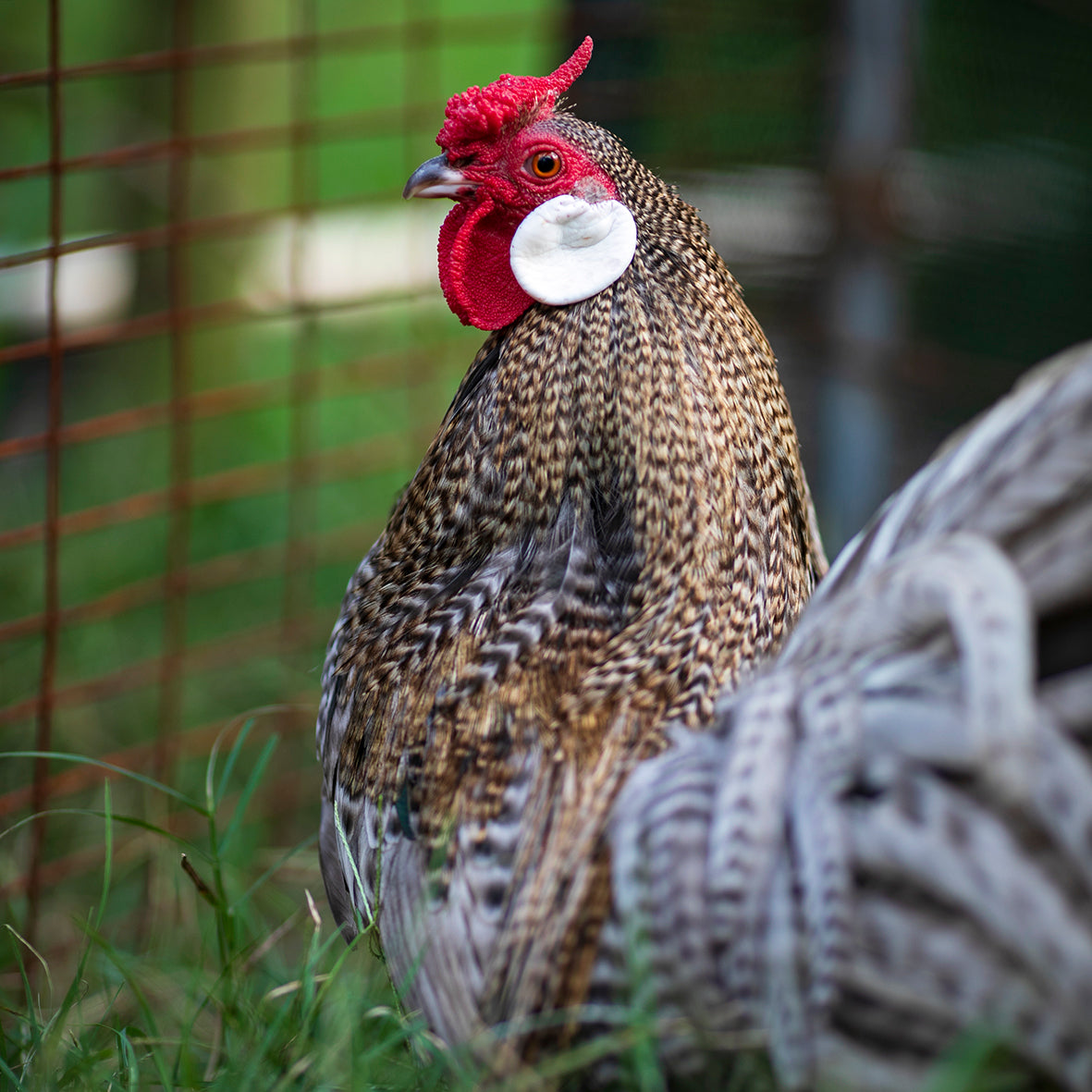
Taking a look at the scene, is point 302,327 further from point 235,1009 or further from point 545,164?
point 235,1009

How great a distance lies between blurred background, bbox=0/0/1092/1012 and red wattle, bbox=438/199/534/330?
1329 millimetres

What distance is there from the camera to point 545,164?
206 cm

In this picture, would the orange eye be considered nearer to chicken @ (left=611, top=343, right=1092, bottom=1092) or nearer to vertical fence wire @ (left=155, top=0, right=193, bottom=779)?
chicken @ (left=611, top=343, right=1092, bottom=1092)

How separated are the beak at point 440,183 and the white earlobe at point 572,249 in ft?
0.51

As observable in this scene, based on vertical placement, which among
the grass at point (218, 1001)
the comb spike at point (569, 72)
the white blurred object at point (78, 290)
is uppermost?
the comb spike at point (569, 72)

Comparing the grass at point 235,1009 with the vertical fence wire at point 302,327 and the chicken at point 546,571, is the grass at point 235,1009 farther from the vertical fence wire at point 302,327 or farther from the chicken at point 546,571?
the vertical fence wire at point 302,327

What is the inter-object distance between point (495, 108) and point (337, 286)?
385 cm

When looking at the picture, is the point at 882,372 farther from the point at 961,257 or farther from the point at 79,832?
the point at 79,832

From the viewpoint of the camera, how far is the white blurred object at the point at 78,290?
16.9ft

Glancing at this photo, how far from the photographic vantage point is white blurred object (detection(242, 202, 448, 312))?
541cm

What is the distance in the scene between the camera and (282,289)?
5.52 m

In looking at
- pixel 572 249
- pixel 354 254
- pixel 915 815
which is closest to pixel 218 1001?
pixel 915 815

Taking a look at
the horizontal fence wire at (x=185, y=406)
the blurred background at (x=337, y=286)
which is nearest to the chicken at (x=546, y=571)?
the horizontal fence wire at (x=185, y=406)

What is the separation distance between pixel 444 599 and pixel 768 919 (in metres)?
0.79
